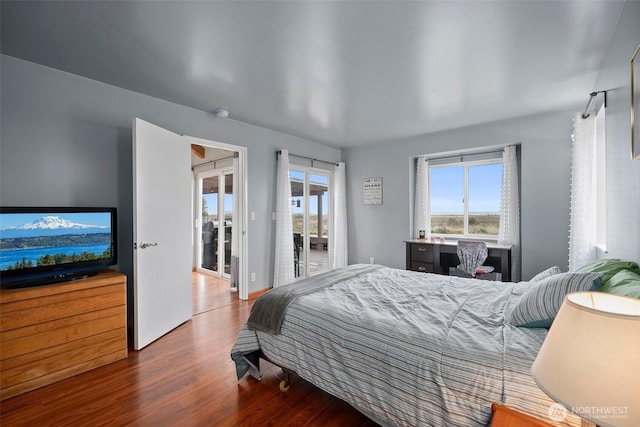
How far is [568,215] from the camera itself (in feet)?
11.0

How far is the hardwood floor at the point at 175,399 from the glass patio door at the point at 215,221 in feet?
9.10

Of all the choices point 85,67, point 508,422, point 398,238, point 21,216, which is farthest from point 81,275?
point 398,238

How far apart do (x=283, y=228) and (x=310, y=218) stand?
3.07ft

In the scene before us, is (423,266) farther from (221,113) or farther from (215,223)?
(215,223)

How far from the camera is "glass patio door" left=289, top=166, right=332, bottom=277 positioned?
4.88 metres

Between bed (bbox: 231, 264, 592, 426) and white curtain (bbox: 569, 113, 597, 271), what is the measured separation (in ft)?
3.64

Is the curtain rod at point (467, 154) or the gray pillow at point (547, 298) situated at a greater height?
the curtain rod at point (467, 154)

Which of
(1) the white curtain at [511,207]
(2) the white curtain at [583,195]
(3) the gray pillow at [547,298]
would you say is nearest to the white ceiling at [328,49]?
(2) the white curtain at [583,195]

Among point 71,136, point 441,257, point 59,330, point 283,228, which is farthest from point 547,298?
point 71,136

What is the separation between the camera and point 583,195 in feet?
9.10

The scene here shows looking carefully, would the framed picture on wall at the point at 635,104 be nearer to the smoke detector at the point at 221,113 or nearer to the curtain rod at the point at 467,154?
the curtain rod at the point at 467,154

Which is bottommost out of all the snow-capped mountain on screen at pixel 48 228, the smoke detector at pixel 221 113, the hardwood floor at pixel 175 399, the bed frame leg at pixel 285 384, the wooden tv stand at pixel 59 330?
the hardwood floor at pixel 175 399

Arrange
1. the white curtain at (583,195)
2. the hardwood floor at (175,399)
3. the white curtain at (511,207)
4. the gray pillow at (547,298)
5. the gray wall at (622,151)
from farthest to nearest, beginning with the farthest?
1. the white curtain at (511,207)
2. the white curtain at (583,195)
3. the hardwood floor at (175,399)
4. the gray wall at (622,151)
5. the gray pillow at (547,298)

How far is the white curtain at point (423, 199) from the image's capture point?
4.70 meters
